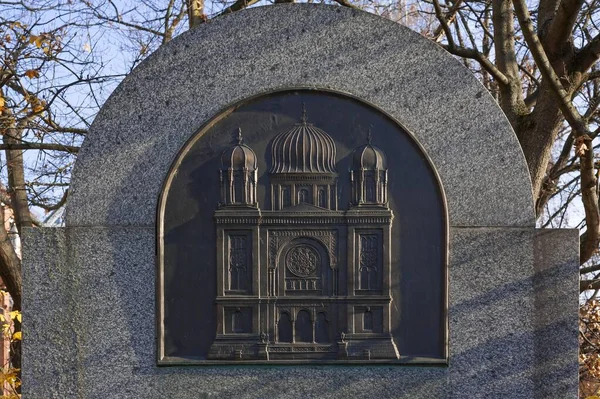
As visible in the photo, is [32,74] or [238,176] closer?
[238,176]

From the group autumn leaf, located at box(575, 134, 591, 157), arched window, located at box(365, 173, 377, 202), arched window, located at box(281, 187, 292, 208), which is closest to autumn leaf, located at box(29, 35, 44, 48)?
arched window, located at box(281, 187, 292, 208)

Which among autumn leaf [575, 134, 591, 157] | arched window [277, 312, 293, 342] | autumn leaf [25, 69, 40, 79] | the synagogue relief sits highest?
autumn leaf [25, 69, 40, 79]

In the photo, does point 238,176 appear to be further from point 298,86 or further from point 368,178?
point 368,178

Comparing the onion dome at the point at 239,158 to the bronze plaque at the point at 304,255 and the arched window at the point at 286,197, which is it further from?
the arched window at the point at 286,197

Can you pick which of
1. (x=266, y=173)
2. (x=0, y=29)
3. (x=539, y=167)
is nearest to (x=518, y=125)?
(x=539, y=167)

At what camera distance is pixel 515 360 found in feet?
17.7

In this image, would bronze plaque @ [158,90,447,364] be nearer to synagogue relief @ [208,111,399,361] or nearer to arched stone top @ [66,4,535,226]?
synagogue relief @ [208,111,399,361]

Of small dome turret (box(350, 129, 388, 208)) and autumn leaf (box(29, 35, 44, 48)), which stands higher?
autumn leaf (box(29, 35, 44, 48))

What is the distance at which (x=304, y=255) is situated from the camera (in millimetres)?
5387

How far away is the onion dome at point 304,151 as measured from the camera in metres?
5.37

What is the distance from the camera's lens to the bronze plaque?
17.6 feet

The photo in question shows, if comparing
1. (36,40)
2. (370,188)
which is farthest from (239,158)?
(36,40)

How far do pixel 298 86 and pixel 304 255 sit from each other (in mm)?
1172

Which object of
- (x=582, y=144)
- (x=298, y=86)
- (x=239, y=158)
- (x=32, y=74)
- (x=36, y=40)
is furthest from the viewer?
(x=32, y=74)
